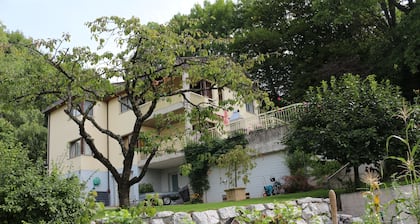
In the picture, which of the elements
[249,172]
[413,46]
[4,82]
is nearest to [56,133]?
[249,172]

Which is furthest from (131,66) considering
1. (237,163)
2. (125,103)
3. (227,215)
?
(237,163)

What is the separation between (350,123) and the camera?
1000 centimetres

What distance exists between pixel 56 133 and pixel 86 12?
16.4m

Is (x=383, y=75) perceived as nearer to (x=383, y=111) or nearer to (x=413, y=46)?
(x=413, y=46)

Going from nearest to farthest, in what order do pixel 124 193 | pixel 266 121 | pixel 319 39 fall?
1. pixel 124 193
2. pixel 266 121
3. pixel 319 39

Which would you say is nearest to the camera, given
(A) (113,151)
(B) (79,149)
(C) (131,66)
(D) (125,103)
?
(C) (131,66)

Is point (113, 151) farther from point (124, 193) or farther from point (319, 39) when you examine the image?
point (124, 193)

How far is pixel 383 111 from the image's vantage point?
388 inches

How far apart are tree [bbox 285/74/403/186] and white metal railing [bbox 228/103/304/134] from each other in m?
6.23

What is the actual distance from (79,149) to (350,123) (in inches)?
685

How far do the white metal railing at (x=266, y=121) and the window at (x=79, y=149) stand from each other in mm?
9001

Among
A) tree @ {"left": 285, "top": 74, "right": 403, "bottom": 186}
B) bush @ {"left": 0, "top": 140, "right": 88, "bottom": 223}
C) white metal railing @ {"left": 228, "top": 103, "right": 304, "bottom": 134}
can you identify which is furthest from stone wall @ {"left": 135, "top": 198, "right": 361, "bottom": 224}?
white metal railing @ {"left": 228, "top": 103, "right": 304, "bottom": 134}

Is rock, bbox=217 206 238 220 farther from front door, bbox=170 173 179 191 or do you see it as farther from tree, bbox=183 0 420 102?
front door, bbox=170 173 179 191

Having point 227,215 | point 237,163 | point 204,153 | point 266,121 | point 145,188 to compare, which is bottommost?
point 227,215
